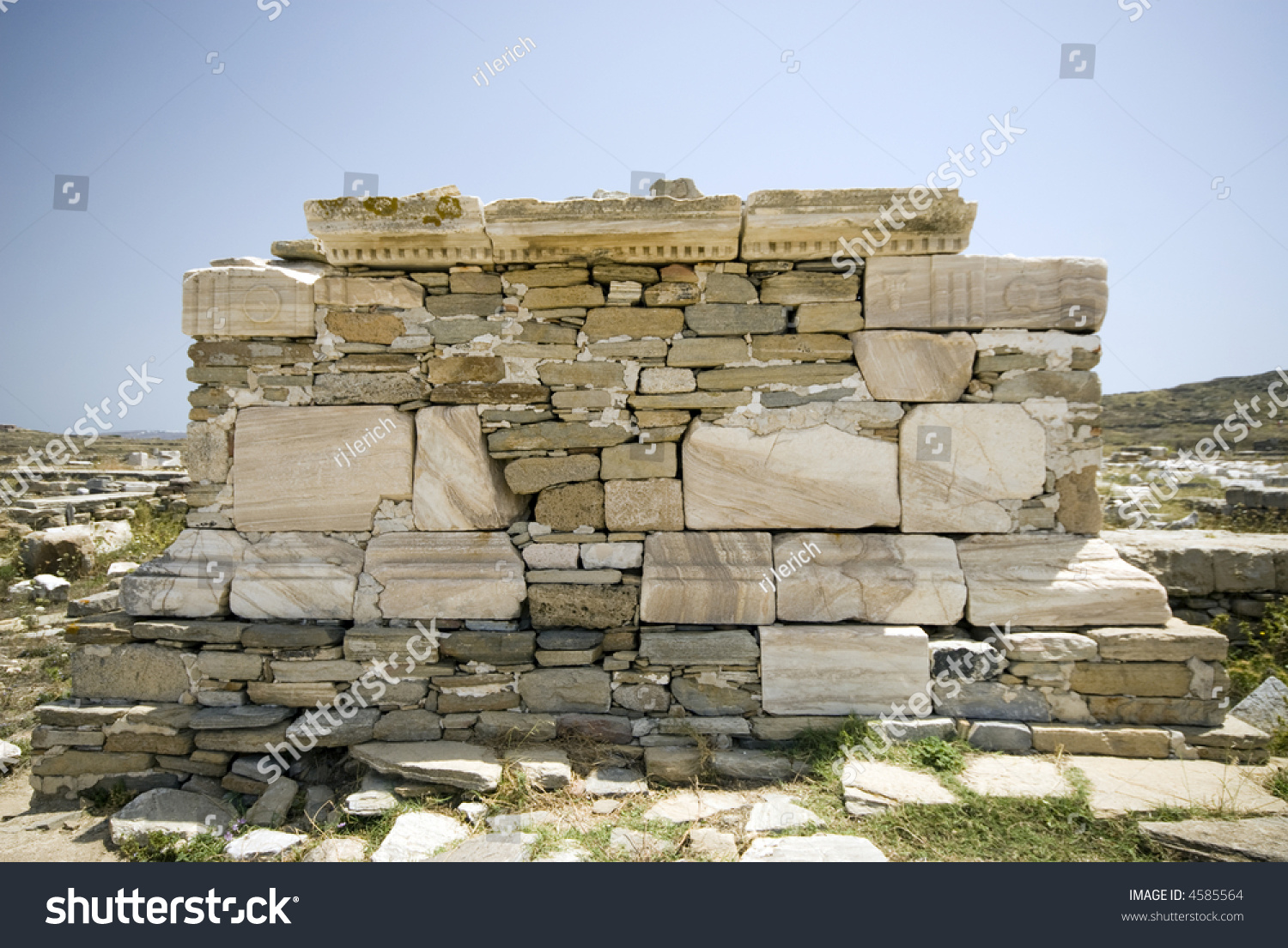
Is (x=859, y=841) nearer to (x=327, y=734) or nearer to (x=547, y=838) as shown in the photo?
(x=547, y=838)

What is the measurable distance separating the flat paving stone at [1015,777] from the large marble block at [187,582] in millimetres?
3815

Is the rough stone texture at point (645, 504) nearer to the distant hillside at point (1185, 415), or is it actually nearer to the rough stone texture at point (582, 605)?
the rough stone texture at point (582, 605)

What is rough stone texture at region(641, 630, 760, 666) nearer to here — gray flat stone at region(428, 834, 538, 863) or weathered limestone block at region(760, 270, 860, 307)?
gray flat stone at region(428, 834, 538, 863)

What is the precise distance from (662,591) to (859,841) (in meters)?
1.41

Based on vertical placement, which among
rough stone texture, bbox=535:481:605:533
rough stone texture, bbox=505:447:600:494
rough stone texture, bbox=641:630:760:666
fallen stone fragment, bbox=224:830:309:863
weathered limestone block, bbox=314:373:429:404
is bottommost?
fallen stone fragment, bbox=224:830:309:863

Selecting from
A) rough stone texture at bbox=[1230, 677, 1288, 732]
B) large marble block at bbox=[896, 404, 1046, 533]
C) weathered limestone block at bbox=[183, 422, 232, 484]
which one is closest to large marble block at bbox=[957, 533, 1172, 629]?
large marble block at bbox=[896, 404, 1046, 533]

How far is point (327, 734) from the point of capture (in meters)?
3.46

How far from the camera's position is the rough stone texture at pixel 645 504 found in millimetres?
3617

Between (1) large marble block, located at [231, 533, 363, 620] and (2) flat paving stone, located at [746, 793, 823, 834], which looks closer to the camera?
(2) flat paving stone, located at [746, 793, 823, 834]

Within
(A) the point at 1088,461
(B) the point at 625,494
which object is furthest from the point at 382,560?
(A) the point at 1088,461

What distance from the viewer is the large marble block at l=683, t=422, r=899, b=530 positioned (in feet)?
11.7

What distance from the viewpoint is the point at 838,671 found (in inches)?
133

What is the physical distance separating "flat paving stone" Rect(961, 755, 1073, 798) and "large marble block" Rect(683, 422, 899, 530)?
4.00 ft

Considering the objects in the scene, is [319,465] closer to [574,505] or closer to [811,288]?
[574,505]
